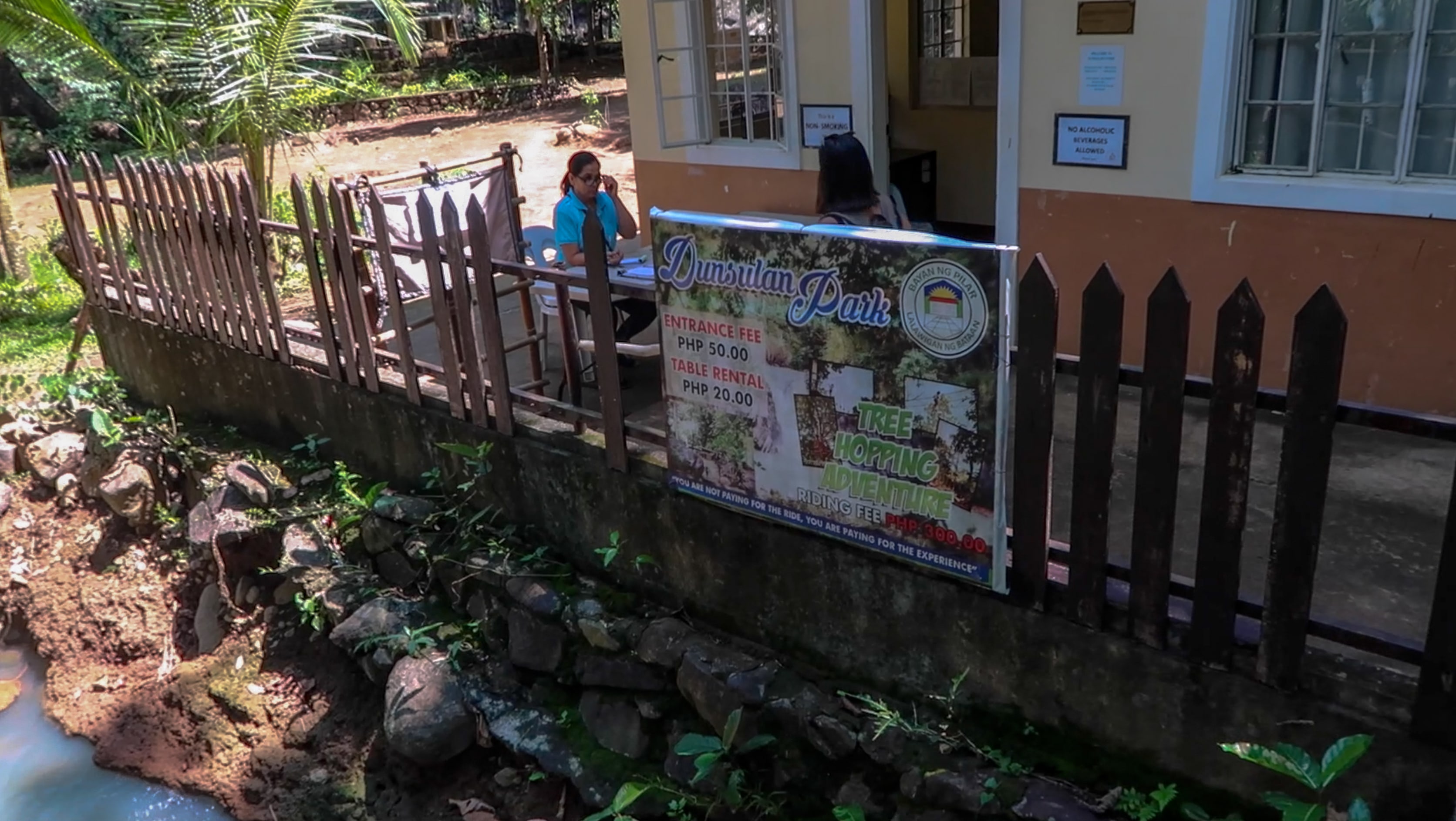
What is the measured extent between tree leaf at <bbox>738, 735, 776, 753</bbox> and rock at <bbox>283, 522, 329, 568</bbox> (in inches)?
102

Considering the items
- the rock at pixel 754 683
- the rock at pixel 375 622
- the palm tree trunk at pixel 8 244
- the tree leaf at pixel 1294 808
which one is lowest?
the rock at pixel 375 622

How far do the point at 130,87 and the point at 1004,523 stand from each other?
8057 mm

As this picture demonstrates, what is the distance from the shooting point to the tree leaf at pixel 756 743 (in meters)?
3.66

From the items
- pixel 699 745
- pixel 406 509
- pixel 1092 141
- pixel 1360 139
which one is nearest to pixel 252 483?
pixel 406 509

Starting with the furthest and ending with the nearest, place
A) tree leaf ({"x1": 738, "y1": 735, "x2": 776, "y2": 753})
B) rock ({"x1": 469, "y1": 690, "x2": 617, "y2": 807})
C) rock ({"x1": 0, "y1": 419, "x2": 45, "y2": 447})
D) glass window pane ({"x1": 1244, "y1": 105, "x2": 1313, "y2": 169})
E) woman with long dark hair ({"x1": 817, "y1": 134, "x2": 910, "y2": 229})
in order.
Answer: rock ({"x1": 0, "y1": 419, "x2": 45, "y2": 447}), woman with long dark hair ({"x1": 817, "y1": 134, "x2": 910, "y2": 229}), glass window pane ({"x1": 1244, "y1": 105, "x2": 1313, "y2": 169}), rock ({"x1": 469, "y1": 690, "x2": 617, "y2": 807}), tree leaf ({"x1": 738, "y1": 735, "x2": 776, "y2": 753})

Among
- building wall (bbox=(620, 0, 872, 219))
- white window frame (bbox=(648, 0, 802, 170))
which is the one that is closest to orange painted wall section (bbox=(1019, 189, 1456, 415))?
building wall (bbox=(620, 0, 872, 219))

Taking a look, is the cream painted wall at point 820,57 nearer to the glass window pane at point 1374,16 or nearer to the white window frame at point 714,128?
the white window frame at point 714,128

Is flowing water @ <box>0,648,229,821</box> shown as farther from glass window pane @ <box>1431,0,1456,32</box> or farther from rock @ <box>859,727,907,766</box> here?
glass window pane @ <box>1431,0,1456,32</box>

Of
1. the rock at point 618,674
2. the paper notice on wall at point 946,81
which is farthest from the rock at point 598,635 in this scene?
the paper notice on wall at point 946,81

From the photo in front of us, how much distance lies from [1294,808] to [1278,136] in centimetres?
314

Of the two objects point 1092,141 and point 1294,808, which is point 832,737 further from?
point 1092,141

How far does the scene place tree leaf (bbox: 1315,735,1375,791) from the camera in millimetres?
2596

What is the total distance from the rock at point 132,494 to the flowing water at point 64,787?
117cm

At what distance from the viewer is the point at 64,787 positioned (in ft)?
16.6
